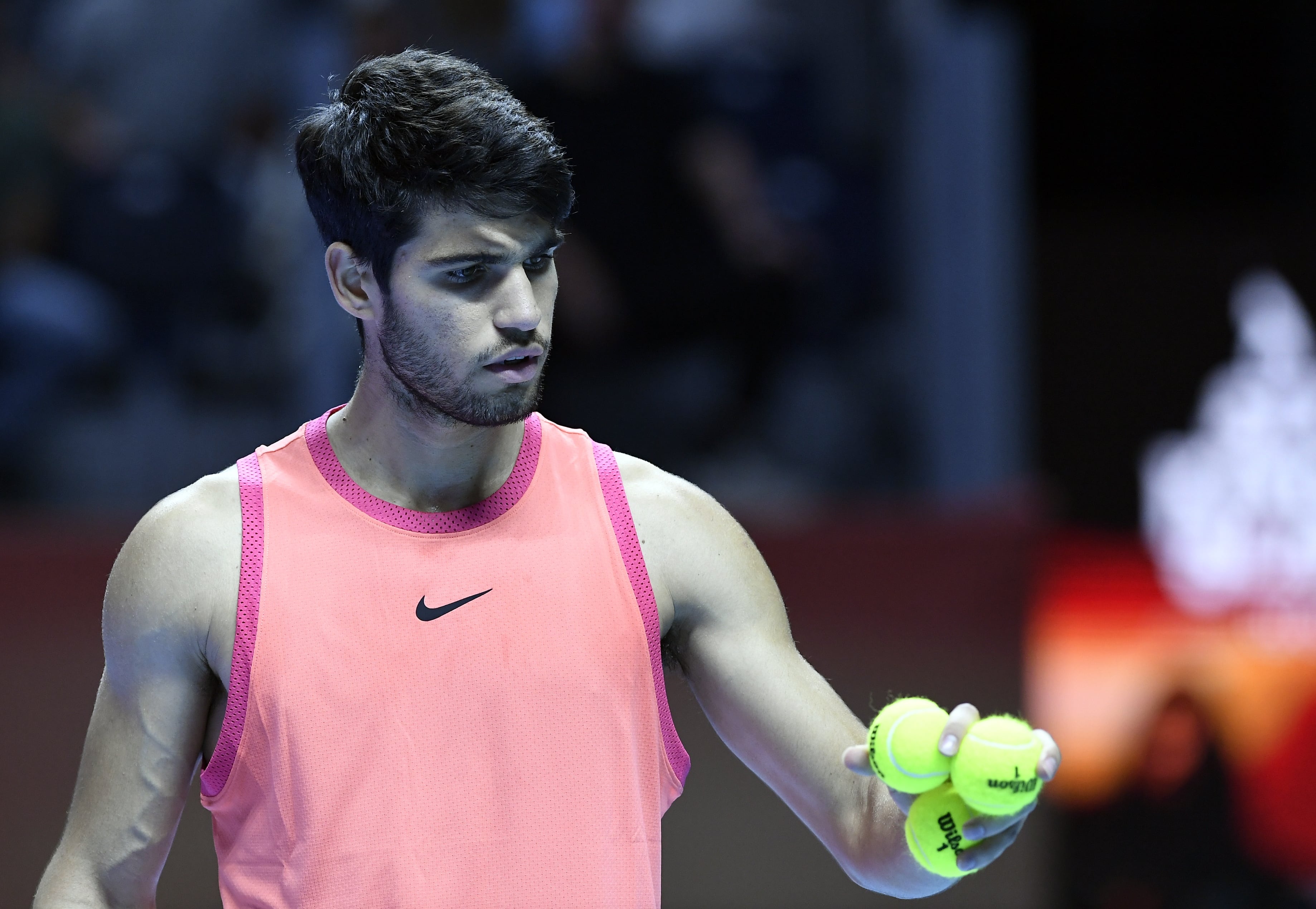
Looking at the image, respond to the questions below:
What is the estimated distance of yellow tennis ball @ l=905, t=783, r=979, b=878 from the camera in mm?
2412

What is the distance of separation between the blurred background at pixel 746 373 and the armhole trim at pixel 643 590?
2919 mm

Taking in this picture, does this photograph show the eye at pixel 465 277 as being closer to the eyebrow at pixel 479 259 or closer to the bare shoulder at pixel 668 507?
the eyebrow at pixel 479 259

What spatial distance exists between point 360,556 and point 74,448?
11.6 ft

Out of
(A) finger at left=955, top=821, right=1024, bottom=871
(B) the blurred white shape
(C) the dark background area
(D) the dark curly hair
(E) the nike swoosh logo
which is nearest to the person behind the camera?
(A) finger at left=955, top=821, right=1024, bottom=871

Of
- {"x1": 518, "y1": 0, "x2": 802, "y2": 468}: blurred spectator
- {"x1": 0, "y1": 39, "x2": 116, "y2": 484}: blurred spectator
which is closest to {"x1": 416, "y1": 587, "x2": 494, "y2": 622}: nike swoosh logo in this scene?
{"x1": 518, "y1": 0, "x2": 802, "y2": 468}: blurred spectator

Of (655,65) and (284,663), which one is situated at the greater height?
(655,65)

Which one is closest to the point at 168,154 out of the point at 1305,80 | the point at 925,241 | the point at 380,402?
the point at 925,241

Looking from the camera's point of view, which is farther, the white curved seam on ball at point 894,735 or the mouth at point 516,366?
the mouth at point 516,366

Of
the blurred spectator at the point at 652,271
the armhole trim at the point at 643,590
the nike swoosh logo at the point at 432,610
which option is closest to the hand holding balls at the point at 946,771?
the armhole trim at the point at 643,590

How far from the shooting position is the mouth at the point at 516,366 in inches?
100.0

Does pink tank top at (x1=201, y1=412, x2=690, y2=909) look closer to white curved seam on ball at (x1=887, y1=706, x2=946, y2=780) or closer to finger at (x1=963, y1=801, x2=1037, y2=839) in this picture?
white curved seam on ball at (x1=887, y1=706, x2=946, y2=780)

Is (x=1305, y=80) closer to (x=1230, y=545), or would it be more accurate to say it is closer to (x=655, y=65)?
(x=1230, y=545)

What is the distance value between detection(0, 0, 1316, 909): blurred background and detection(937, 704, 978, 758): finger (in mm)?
3246

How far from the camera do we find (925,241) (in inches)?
242
